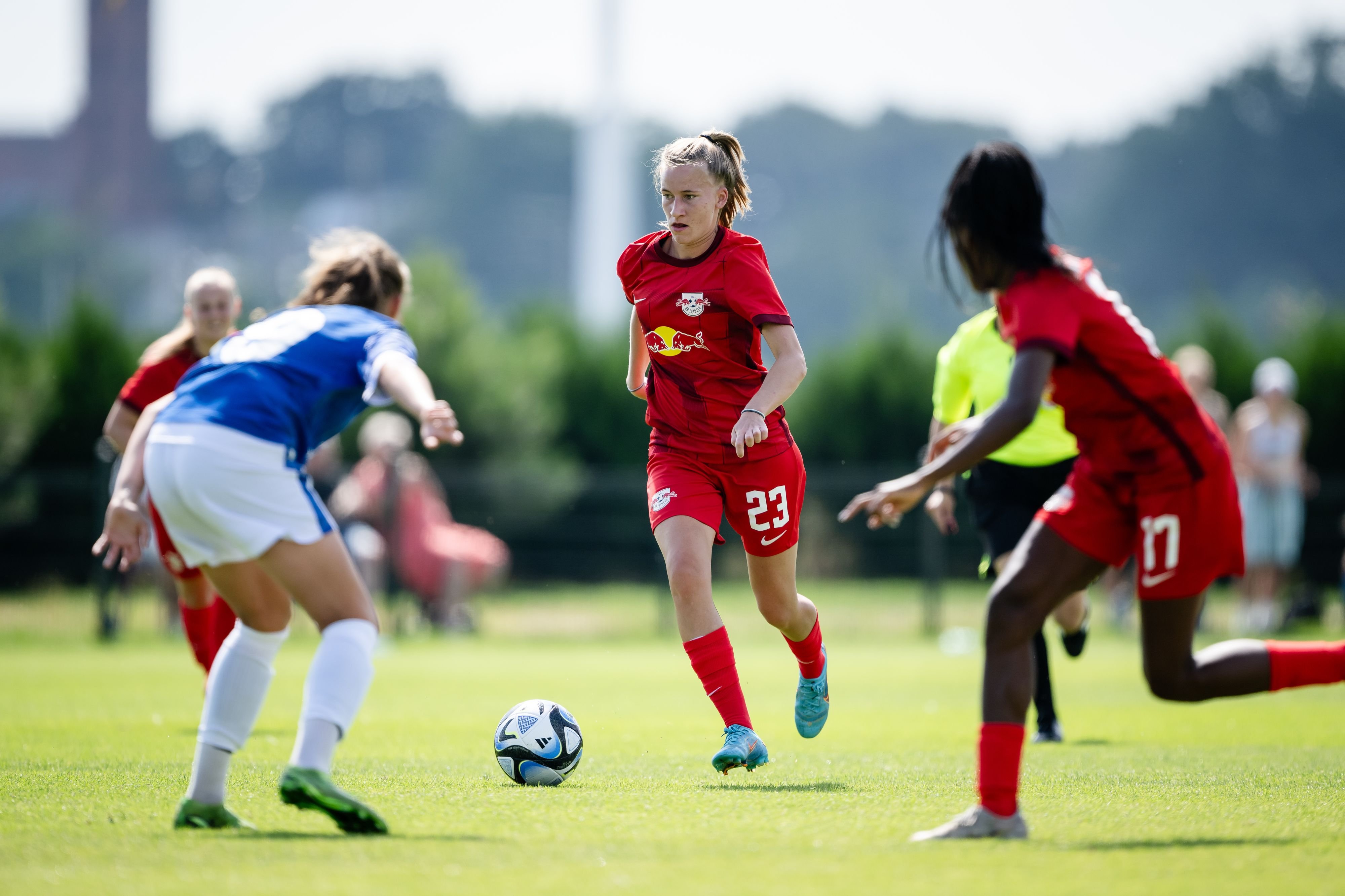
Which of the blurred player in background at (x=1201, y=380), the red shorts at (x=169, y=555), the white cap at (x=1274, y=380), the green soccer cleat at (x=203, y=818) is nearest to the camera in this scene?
the green soccer cleat at (x=203, y=818)

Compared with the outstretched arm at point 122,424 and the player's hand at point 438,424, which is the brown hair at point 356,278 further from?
the outstretched arm at point 122,424

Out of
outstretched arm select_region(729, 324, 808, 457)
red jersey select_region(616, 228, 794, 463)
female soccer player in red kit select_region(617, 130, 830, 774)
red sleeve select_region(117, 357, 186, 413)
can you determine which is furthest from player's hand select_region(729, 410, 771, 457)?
red sleeve select_region(117, 357, 186, 413)

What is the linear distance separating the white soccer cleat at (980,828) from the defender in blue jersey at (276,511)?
1.63 meters

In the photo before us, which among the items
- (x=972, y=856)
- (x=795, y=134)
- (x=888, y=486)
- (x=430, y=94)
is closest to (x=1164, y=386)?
(x=888, y=486)

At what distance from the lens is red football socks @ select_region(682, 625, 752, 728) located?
5805 millimetres

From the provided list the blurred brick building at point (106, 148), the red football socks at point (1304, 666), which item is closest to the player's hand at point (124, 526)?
the red football socks at point (1304, 666)

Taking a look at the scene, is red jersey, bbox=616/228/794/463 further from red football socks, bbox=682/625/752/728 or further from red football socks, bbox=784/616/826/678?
red football socks, bbox=784/616/826/678

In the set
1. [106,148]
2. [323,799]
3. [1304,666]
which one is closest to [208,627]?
[323,799]

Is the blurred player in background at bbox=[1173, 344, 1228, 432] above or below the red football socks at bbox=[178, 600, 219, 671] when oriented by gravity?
above

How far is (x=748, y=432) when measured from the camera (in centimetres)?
538

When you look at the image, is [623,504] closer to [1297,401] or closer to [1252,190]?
[1297,401]

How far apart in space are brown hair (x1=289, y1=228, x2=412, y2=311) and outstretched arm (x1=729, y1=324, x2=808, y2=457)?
140 centimetres

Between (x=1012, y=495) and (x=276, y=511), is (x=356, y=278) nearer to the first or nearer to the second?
(x=276, y=511)

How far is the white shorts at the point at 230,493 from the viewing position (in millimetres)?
4113
